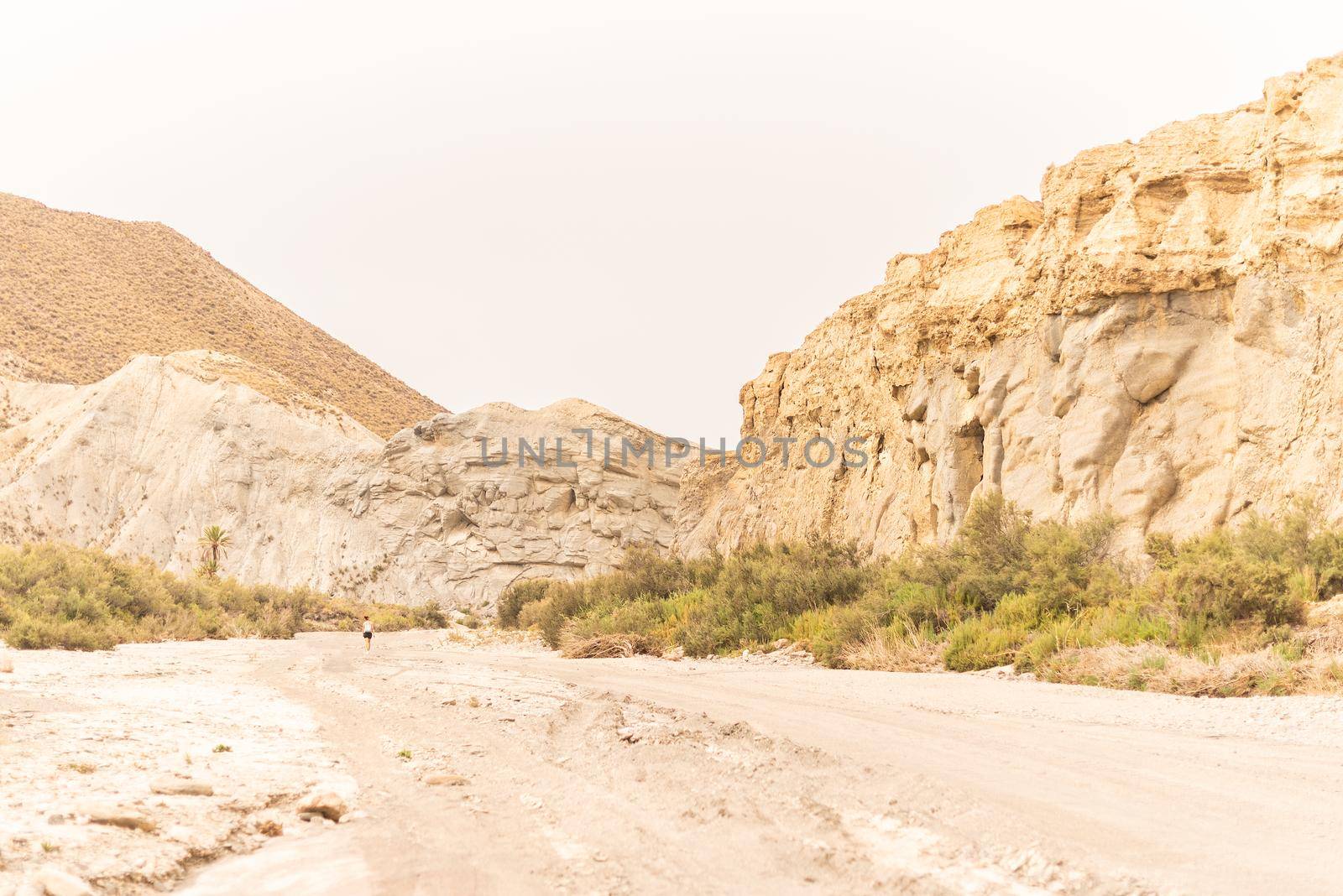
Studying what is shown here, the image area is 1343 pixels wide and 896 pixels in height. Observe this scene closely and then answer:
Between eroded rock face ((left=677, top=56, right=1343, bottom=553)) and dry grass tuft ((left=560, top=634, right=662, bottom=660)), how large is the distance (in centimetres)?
784

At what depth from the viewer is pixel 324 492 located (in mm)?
53438

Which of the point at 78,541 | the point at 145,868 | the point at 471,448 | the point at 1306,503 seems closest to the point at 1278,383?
the point at 1306,503

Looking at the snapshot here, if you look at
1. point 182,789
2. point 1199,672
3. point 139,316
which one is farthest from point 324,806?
point 139,316

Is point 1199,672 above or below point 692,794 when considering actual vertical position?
above

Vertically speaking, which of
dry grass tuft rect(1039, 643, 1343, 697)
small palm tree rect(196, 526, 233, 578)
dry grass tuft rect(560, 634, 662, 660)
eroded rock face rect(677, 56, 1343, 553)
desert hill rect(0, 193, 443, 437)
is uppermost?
desert hill rect(0, 193, 443, 437)

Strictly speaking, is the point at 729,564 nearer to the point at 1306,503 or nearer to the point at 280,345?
the point at 1306,503

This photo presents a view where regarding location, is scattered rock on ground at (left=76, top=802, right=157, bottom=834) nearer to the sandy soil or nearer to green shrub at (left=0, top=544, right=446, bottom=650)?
the sandy soil

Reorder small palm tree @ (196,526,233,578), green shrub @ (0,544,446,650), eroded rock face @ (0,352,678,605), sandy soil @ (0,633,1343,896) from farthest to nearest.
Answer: eroded rock face @ (0,352,678,605) < small palm tree @ (196,526,233,578) < green shrub @ (0,544,446,650) < sandy soil @ (0,633,1343,896)

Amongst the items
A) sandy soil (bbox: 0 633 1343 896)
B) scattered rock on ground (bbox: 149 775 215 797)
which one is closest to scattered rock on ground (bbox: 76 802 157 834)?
sandy soil (bbox: 0 633 1343 896)

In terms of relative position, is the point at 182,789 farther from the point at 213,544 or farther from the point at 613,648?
the point at 213,544

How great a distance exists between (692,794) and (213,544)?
1882 inches

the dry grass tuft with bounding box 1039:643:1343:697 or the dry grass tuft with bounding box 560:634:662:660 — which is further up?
the dry grass tuft with bounding box 1039:643:1343:697

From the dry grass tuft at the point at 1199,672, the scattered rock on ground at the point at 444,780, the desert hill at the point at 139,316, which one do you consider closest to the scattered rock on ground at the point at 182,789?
the scattered rock on ground at the point at 444,780

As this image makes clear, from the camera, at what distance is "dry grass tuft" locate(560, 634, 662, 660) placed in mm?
18344
